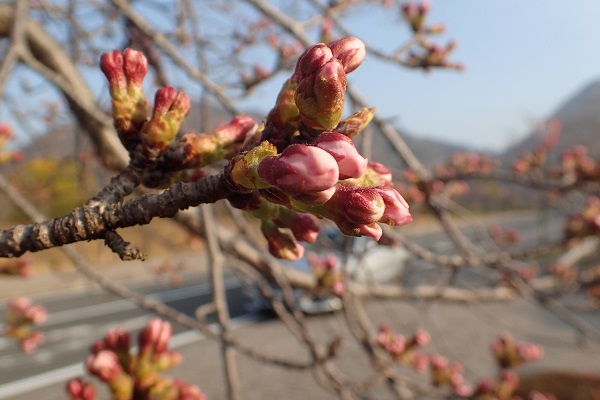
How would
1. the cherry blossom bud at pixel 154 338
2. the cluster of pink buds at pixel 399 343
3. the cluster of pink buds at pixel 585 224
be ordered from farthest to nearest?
1. the cluster of pink buds at pixel 399 343
2. the cluster of pink buds at pixel 585 224
3. the cherry blossom bud at pixel 154 338

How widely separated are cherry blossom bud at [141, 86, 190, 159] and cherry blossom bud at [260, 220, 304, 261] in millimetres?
219

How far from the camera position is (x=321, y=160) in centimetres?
54

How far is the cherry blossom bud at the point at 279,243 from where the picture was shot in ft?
2.67

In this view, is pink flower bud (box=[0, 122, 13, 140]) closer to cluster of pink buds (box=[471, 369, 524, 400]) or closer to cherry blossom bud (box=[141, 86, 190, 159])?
cherry blossom bud (box=[141, 86, 190, 159])

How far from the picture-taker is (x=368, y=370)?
8.75 metres

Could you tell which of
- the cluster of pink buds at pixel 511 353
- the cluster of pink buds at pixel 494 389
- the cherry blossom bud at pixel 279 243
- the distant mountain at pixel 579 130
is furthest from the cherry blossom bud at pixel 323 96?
the distant mountain at pixel 579 130

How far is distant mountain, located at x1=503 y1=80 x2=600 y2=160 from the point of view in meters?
21.9

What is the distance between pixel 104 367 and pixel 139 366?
12 centimetres

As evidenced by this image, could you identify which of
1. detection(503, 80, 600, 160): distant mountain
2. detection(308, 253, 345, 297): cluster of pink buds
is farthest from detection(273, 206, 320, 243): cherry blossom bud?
detection(503, 80, 600, 160): distant mountain

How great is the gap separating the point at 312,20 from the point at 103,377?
6.80ft

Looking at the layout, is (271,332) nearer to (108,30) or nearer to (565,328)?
(565,328)

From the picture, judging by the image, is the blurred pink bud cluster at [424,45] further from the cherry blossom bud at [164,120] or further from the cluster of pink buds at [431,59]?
the cherry blossom bud at [164,120]

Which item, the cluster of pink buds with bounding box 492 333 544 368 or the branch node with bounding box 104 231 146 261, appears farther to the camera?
the cluster of pink buds with bounding box 492 333 544 368

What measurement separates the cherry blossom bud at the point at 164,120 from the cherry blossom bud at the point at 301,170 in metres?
0.33
